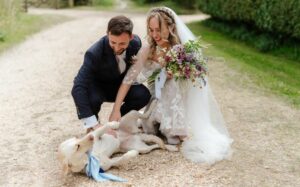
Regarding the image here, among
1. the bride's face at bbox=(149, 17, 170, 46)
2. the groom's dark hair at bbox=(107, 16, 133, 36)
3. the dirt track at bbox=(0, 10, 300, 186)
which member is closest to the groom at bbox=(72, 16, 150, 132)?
the groom's dark hair at bbox=(107, 16, 133, 36)

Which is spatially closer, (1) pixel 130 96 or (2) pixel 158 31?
(2) pixel 158 31

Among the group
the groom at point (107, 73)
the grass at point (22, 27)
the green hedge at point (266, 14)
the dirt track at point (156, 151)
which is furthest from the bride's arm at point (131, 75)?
the grass at point (22, 27)

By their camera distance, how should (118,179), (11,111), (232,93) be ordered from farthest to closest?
(232,93), (11,111), (118,179)

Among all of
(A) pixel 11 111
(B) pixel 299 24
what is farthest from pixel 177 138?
(B) pixel 299 24

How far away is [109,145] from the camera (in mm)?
4953

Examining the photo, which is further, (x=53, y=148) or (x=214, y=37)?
(x=214, y=37)

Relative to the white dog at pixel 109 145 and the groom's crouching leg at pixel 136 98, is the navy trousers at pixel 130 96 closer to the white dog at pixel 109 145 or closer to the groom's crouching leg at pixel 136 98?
the groom's crouching leg at pixel 136 98

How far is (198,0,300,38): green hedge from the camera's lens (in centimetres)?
1265

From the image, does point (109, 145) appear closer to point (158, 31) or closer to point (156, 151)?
point (156, 151)

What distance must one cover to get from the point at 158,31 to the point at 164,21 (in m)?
0.11

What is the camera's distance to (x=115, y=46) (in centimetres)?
486

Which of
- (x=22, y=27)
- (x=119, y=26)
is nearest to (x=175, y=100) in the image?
(x=119, y=26)

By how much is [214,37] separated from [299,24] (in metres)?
5.01

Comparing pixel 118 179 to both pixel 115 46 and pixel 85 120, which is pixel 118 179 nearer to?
pixel 85 120
